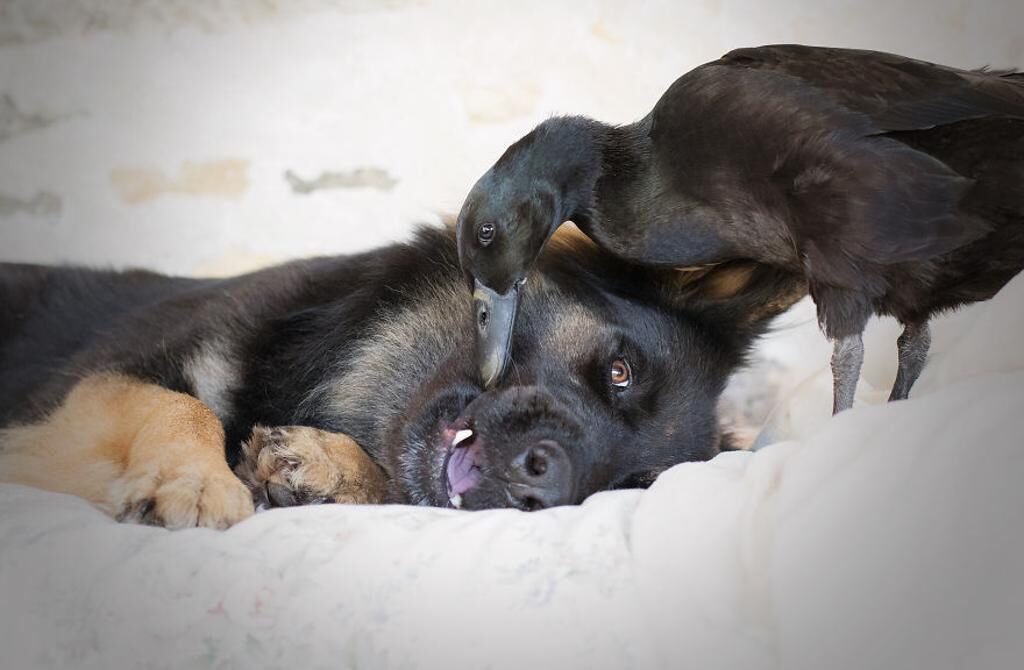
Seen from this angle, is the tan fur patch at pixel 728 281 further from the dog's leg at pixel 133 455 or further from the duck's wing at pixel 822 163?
the dog's leg at pixel 133 455

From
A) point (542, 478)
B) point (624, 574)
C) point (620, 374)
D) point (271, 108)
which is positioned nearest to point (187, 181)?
point (271, 108)

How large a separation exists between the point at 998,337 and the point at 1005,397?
62cm

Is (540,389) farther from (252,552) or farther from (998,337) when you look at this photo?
(998,337)

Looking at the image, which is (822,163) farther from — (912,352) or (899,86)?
(912,352)

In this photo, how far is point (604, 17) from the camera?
2.89m

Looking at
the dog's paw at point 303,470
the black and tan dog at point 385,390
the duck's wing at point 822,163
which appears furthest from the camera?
the dog's paw at point 303,470

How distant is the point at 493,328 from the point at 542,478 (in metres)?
0.31

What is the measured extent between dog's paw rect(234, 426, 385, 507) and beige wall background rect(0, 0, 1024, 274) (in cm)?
99

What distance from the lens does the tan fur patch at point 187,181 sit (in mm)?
3227

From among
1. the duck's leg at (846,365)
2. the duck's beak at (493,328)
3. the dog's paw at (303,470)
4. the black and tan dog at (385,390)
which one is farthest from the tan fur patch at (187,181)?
the duck's leg at (846,365)

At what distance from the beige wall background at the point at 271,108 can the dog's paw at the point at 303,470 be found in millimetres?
993

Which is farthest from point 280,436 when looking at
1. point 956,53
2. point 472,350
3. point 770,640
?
point 956,53

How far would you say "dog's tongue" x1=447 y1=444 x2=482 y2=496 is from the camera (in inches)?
75.5

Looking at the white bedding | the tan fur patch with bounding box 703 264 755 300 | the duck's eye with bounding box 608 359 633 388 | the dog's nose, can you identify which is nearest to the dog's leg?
the white bedding
